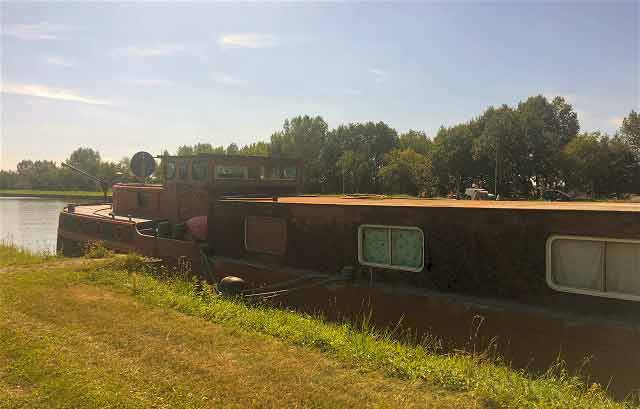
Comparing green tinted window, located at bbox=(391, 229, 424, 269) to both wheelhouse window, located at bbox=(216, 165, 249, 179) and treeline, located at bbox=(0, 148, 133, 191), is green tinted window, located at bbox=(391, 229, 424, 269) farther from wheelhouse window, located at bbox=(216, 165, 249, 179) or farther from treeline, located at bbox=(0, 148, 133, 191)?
treeline, located at bbox=(0, 148, 133, 191)

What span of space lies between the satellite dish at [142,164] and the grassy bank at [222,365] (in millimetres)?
11555

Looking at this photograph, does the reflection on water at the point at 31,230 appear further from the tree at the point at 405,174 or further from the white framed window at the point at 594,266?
the tree at the point at 405,174

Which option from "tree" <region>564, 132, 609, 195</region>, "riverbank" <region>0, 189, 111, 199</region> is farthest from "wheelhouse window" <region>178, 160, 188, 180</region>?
"riverbank" <region>0, 189, 111, 199</region>

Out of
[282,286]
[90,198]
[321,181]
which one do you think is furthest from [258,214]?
[90,198]

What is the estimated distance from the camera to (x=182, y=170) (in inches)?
562

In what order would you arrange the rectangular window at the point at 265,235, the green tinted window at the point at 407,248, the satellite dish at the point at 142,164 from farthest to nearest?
the satellite dish at the point at 142,164
the rectangular window at the point at 265,235
the green tinted window at the point at 407,248

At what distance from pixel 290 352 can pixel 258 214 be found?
4.81m

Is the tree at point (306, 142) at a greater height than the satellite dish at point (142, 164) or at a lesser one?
greater

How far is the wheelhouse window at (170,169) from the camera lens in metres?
14.6

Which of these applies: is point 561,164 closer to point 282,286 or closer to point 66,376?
point 282,286

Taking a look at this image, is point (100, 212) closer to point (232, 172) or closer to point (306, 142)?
point (232, 172)

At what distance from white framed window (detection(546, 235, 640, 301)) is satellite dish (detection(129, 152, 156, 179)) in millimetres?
16103

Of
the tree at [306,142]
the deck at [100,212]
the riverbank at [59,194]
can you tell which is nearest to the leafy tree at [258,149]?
the tree at [306,142]

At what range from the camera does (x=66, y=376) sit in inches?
189
